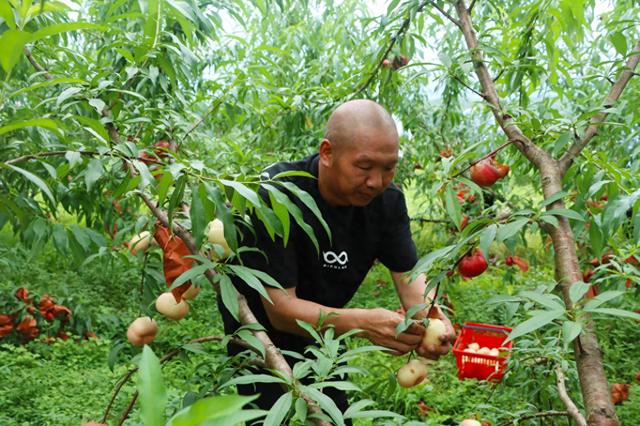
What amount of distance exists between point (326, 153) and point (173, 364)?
8.94ft

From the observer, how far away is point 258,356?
1.28 m

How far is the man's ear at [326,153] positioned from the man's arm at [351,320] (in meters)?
0.36

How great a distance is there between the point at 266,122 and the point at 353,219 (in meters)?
1.50

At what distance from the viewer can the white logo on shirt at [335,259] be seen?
6.53 feet

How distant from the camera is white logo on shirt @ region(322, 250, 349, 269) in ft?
6.53

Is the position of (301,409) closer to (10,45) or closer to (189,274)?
(189,274)

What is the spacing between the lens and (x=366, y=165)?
5.57ft

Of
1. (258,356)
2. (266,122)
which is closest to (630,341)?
(266,122)

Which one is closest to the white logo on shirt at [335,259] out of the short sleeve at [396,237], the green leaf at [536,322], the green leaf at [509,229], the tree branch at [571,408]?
the short sleeve at [396,237]

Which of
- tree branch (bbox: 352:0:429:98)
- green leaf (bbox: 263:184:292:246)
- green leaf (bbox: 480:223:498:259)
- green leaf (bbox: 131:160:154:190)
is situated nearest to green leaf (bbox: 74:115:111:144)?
green leaf (bbox: 131:160:154:190)

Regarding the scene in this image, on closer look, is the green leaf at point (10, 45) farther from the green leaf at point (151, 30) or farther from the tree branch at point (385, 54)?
the tree branch at point (385, 54)

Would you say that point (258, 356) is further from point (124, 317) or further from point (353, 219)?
point (124, 317)

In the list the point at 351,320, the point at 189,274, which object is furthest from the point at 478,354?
the point at 189,274

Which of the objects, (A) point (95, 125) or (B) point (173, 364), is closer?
(A) point (95, 125)
